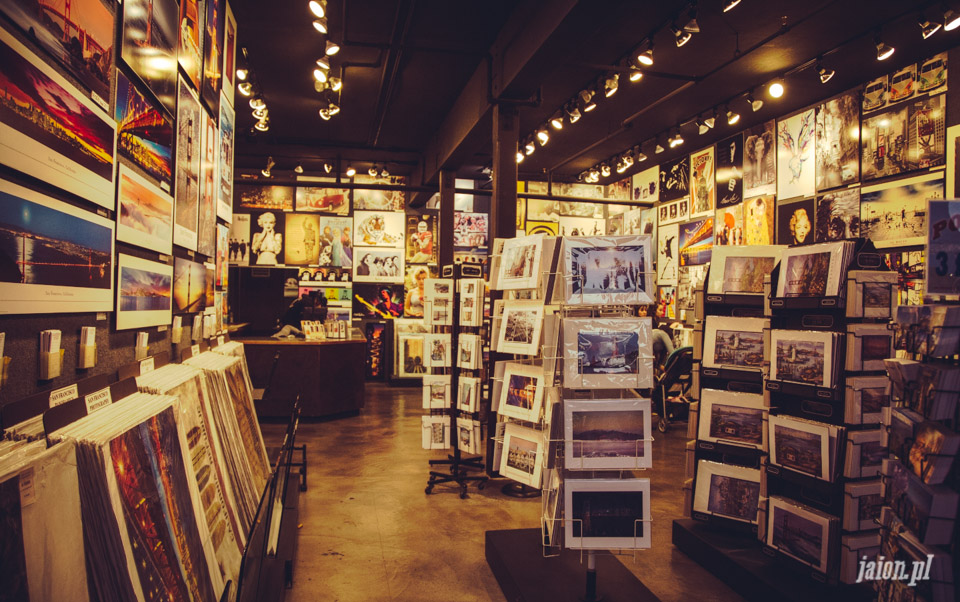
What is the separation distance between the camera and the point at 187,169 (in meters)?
3.15

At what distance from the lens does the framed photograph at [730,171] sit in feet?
30.1

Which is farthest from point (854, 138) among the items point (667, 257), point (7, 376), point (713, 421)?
point (7, 376)

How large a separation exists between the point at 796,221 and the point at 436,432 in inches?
238

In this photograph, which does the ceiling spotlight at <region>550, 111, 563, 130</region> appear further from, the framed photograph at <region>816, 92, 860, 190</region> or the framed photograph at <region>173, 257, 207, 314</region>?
the framed photograph at <region>173, 257, 207, 314</region>

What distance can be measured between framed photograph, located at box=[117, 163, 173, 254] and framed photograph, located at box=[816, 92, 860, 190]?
7.75 metres

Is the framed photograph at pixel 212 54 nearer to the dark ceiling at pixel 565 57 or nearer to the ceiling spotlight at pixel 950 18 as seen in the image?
the dark ceiling at pixel 565 57

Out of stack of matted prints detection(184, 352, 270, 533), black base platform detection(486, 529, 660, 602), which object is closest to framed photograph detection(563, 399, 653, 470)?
black base platform detection(486, 529, 660, 602)

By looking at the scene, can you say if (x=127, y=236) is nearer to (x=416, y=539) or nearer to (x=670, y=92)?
(x=416, y=539)

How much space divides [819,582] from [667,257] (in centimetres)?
845

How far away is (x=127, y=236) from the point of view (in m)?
2.24

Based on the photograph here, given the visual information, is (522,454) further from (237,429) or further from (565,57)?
(565,57)

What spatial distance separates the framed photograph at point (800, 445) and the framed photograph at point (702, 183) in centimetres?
709

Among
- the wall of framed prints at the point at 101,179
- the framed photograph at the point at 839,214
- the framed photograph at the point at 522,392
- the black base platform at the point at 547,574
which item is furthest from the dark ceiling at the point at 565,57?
the black base platform at the point at 547,574

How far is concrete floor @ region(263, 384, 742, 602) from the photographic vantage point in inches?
134
